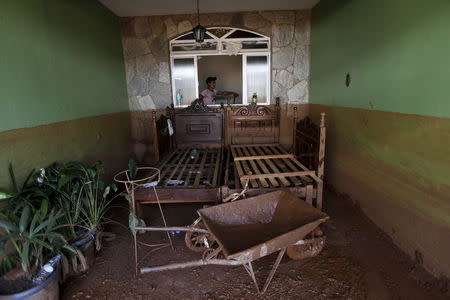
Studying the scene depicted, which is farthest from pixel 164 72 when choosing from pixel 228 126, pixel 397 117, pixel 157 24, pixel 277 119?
pixel 397 117

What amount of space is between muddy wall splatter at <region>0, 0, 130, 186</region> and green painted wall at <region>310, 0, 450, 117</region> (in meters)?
3.36

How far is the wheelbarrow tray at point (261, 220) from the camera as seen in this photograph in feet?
6.03

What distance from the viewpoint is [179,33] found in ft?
15.2

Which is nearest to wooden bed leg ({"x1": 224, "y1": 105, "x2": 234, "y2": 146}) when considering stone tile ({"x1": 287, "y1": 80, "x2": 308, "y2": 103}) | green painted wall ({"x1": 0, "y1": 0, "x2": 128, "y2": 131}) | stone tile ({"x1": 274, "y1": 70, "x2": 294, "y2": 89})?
stone tile ({"x1": 274, "y1": 70, "x2": 294, "y2": 89})

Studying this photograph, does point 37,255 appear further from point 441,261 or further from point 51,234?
point 441,261

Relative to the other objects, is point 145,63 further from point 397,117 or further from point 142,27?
point 397,117

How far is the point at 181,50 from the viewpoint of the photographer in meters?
4.76

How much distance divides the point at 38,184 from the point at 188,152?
256 centimetres

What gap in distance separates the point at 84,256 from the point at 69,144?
1353 millimetres

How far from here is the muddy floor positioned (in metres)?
1.97

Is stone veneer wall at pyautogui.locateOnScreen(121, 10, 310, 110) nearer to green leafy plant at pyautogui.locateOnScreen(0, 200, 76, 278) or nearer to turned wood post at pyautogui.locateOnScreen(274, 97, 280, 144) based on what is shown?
turned wood post at pyautogui.locateOnScreen(274, 97, 280, 144)

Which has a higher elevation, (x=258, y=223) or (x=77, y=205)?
(x=77, y=205)

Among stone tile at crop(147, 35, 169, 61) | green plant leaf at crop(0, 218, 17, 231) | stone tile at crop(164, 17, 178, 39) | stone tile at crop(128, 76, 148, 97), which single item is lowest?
green plant leaf at crop(0, 218, 17, 231)

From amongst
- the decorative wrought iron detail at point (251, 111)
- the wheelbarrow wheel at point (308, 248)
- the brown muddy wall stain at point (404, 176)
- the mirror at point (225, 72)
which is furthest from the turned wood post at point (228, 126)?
the mirror at point (225, 72)
